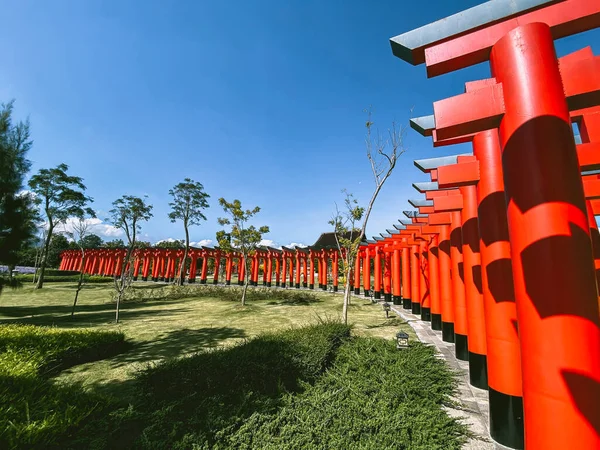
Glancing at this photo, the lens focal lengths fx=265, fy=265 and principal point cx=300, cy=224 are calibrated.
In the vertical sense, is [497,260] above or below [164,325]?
above

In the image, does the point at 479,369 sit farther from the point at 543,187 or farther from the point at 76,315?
the point at 76,315

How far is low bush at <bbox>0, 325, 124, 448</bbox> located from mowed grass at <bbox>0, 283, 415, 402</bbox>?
42 cm

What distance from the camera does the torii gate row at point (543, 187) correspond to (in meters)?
1.79

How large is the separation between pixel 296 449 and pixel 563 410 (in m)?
2.48

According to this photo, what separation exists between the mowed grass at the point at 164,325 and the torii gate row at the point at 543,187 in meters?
5.20

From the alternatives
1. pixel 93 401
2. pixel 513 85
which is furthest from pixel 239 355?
pixel 513 85

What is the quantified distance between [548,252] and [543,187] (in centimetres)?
48

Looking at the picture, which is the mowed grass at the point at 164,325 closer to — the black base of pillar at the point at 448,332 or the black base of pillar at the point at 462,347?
the black base of pillar at the point at 448,332

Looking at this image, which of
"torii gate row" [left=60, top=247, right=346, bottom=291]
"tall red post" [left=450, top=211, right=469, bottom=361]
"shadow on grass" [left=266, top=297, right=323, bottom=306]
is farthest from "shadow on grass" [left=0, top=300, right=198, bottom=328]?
"tall red post" [left=450, top=211, right=469, bottom=361]

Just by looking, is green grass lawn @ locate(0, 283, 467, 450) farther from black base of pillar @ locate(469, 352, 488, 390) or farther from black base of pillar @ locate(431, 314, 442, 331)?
black base of pillar @ locate(431, 314, 442, 331)

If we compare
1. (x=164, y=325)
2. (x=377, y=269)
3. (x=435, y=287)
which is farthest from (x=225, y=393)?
(x=377, y=269)

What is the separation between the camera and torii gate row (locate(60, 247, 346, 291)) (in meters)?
23.5

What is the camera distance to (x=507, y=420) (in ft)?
10.8

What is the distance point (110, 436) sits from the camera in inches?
112
